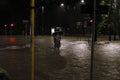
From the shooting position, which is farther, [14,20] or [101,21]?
[14,20]

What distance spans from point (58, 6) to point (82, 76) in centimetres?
7240

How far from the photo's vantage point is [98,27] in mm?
47312

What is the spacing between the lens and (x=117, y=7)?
189ft

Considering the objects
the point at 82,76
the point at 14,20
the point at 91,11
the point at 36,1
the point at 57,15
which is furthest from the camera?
the point at 57,15

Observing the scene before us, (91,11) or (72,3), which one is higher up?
(72,3)

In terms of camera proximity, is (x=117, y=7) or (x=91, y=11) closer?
(x=91, y=11)

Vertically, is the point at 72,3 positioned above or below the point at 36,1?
above

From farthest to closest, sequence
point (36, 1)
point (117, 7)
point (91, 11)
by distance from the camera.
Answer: point (117, 7) < point (91, 11) < point (36, 1)

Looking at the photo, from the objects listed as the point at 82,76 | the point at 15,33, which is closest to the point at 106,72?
the point at 82,76

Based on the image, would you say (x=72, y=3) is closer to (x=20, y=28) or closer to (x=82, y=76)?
(x=20, y=28)

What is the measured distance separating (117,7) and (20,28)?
33.8 m

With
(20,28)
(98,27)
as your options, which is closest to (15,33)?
(20,28)

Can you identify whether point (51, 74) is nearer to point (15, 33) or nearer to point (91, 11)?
point (91, 11)

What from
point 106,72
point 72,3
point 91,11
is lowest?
point 106,72
